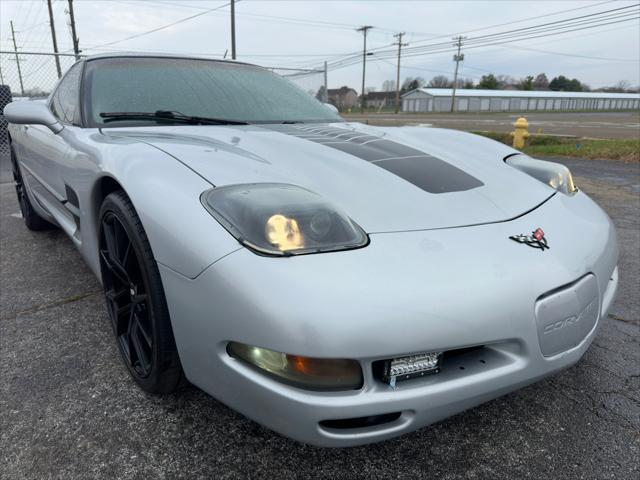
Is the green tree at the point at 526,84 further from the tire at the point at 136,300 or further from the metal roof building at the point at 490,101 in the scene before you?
the tire at the point at 136,300

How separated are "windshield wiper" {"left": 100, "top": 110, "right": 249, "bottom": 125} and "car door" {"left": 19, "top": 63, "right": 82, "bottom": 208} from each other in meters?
0.21

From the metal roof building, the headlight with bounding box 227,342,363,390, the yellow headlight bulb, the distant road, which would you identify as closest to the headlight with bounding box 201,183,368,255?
the yellow headlight bulb

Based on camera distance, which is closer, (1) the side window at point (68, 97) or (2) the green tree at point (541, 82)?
(1) the side window at point (68, 97)

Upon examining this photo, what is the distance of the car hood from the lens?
150 cm

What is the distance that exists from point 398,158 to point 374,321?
3.42ft

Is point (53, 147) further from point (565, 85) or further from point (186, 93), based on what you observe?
point (565, 85)

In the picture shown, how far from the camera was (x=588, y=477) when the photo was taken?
1.34 metres

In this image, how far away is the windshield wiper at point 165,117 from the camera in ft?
7.30

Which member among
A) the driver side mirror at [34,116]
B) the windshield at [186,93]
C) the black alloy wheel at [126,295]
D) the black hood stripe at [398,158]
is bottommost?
the black alloy wheel at [126,295]

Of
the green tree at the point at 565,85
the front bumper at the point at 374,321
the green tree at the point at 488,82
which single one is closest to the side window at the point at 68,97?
the front bumper at the point at 374,321

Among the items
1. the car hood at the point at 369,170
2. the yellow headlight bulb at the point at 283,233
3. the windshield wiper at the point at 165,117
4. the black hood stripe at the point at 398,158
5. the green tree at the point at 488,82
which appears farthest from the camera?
the green tree at the point at 488,82

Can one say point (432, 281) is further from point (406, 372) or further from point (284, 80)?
point (284, 80)

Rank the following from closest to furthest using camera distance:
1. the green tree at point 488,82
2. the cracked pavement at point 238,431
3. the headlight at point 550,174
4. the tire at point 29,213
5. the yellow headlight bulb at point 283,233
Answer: the yellow headlight bulb at point 283,233
the cracked pavement at point 238,431
the headlight at point 550,174
the tire at point 29,213
the green tree at point 488,82

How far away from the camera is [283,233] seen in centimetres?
122
